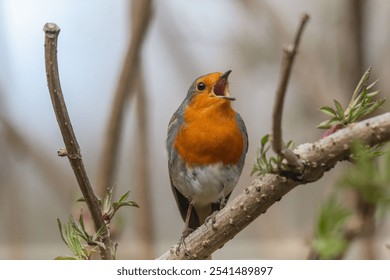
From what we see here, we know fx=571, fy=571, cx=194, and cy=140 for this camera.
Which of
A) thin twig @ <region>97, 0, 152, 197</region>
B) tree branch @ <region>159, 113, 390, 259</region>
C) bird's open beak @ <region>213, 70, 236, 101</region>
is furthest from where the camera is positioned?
thin twig @ <region>97, 0, 152, 197</region>

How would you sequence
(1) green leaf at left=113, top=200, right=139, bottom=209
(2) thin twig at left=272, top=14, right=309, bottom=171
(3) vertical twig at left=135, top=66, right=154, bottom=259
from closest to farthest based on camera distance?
(2) thin twig at left=272, top=14, right=309, bottom=171
(1) green leaf at left=113, top=200, right=139, bottom=209
(3) vertical twig at left=135, top=66, right=154, bottom=259

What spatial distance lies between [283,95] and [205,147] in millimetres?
929

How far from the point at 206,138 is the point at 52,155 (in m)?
1.05

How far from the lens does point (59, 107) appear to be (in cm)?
67

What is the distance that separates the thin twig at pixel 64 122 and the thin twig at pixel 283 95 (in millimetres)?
258

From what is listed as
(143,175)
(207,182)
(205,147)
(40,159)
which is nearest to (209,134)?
(205,147)

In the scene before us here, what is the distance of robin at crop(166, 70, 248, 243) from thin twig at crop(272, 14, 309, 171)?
2.06 ft

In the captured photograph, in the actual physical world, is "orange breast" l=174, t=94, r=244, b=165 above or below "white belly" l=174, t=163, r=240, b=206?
above

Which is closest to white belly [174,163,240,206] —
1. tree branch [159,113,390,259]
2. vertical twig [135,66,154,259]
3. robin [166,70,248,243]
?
robin [166,70,248,243]

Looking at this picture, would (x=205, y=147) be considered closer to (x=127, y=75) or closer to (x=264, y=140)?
(x=127, y=75)

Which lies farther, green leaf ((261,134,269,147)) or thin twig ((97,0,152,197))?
thin twig ((97,0,152,197))

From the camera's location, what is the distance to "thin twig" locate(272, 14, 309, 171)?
422mm

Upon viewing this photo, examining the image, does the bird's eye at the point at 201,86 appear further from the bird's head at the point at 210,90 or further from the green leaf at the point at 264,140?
the green leaf at the point at 264,140

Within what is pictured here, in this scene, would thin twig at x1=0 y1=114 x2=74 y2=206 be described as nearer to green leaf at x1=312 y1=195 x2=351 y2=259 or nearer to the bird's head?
the bird's head
